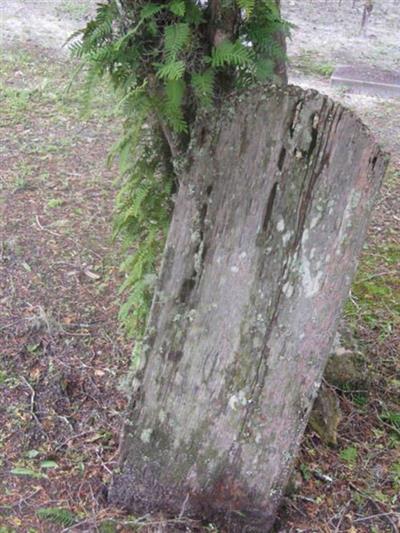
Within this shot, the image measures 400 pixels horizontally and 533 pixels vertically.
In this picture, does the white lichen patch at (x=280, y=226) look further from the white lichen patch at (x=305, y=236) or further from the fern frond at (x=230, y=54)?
the fern frond at (x=230, y=54)

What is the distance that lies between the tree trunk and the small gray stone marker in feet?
20.1

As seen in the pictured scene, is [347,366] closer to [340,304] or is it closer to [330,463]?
[330,463]

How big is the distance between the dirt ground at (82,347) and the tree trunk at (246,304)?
293mm

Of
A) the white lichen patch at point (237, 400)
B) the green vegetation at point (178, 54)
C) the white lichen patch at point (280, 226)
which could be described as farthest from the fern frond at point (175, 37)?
the white lichen patch at point (237, 400)

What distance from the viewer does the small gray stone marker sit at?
25.8ft

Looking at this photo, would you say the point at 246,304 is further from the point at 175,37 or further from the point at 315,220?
the point at 175,37

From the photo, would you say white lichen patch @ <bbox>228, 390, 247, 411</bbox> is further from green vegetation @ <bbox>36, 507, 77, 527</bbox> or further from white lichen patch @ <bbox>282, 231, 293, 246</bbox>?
green vegetation @ <bbox>36, 507, 77, 527</bbox>

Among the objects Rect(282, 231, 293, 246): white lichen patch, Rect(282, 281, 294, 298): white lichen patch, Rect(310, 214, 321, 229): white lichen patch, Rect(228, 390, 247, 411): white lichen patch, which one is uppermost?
Rect(310, 214, 321, 229): white lichen patch

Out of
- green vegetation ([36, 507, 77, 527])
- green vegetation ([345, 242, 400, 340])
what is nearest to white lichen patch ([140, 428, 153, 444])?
green vegetation ([36, 507, 77, 527])

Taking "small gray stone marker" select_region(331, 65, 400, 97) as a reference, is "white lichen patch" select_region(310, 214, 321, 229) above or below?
below

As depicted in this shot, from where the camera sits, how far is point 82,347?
366 cm

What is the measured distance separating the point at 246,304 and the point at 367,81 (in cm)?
641

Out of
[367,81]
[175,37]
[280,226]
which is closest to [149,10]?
[175,37]

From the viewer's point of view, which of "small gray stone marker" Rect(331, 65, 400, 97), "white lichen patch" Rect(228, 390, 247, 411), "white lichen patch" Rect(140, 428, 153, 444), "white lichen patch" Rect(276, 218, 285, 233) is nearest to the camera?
"white lichen patch" Rect(276, 218, 285, 233)
